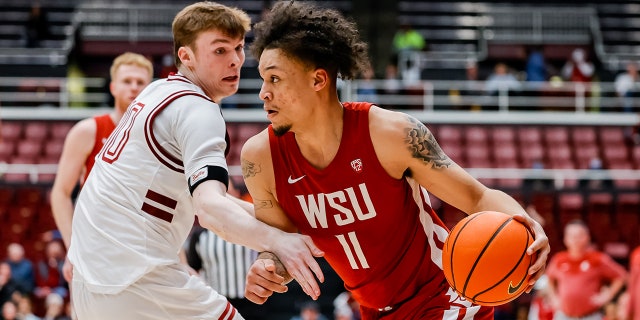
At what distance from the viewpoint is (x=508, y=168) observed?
1594 centimetres

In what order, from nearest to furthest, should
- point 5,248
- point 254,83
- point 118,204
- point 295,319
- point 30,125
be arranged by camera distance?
point 118,204, point 295,319, point 5,248, point 30,125, point 254,83

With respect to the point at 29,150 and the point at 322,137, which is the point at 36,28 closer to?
the point at 29,150

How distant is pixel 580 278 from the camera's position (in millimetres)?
10141

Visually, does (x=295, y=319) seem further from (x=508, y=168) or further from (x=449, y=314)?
(x=449, y=314)

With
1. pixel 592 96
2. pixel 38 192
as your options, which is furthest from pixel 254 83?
pixel 592 96

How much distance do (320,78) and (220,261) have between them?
12.8ft

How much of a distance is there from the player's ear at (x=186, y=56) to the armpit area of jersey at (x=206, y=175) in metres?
0.78

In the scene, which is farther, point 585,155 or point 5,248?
point 585,155

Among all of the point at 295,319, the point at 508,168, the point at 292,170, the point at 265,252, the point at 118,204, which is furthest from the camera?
the point at 508,168

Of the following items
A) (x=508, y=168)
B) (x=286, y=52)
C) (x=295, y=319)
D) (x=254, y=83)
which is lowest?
(x=295, y=319)

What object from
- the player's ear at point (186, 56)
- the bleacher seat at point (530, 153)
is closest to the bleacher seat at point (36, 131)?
the bleacher seat at point (530, 153)

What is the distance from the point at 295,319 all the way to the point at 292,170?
25.7 ft

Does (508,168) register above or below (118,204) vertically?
below

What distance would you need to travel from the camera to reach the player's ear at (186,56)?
404 centimetres
